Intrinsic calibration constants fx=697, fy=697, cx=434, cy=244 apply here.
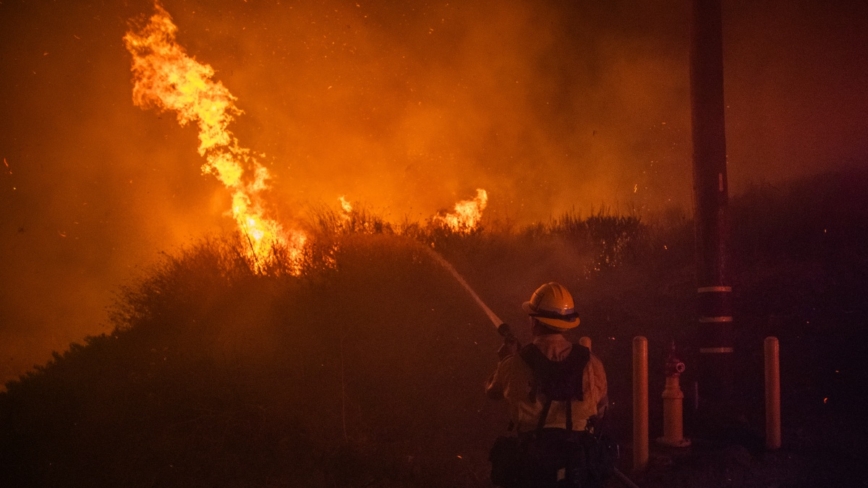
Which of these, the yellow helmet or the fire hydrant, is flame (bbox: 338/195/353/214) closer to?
the fire hydrant

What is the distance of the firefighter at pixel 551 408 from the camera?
13.4 feet

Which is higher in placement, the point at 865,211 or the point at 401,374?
→ the point at 865,211

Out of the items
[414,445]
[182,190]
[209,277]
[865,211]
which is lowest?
[414,445]

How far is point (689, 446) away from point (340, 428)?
3.88 metres

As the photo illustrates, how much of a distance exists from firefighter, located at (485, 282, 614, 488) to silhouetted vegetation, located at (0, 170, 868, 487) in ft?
8.44

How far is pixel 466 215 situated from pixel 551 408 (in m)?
11.5

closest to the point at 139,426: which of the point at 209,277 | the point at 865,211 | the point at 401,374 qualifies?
the point at 401,374

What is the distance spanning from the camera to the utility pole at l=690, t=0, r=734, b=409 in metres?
7.45

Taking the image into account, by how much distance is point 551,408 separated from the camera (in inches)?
165

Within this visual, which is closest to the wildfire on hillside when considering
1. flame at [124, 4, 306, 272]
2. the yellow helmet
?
flame at [124, 4, 306, 272]

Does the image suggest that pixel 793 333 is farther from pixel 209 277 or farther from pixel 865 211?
pixel 209 277

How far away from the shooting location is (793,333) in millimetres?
8836

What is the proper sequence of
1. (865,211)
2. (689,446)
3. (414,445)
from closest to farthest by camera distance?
(689,446) → (414,445) → (865,211)

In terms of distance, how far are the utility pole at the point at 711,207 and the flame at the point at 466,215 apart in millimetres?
6817
